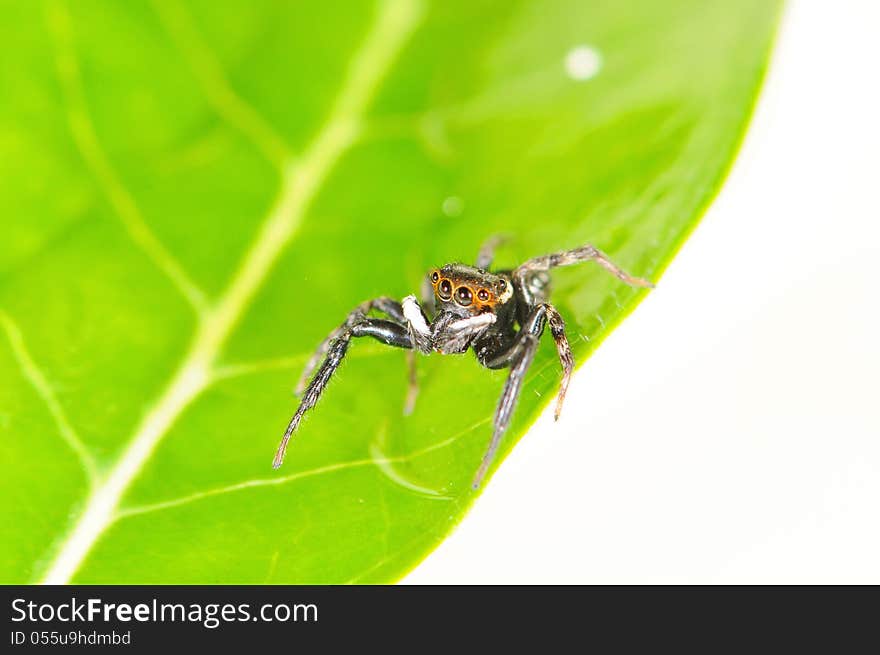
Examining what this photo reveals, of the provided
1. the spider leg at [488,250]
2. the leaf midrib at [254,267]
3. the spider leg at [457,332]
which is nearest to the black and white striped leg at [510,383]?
the spider leg at [457,332]

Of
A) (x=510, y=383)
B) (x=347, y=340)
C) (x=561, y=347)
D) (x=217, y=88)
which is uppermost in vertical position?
(x=217, y=88)

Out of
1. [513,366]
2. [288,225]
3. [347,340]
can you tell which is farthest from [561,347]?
[288,225]

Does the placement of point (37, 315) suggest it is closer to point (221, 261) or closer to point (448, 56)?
point (221, 261)

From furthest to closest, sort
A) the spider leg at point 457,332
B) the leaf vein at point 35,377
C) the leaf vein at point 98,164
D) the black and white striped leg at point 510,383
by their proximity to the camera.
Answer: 1. the spider leg at point 457,332
2. the leaf vein at point 98,164
3. the leaf vein at point 35,377
4. the black and white striped leg at point 510,383

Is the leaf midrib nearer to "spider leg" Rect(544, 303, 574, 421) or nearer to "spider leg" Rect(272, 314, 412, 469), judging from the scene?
"spider leg" Rect(272, 314, 412, 469)

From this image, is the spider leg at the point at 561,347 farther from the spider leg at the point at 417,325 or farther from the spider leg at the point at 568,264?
the spider leg at the point at 417,325

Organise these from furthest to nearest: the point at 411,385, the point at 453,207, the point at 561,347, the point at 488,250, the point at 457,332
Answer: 1. the point at 488,250
2. the point at 457,332
3. the point at 453,207
4. the point at 411,385
5. the point at 561,347

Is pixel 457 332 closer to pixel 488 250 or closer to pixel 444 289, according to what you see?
pixel 444 289
